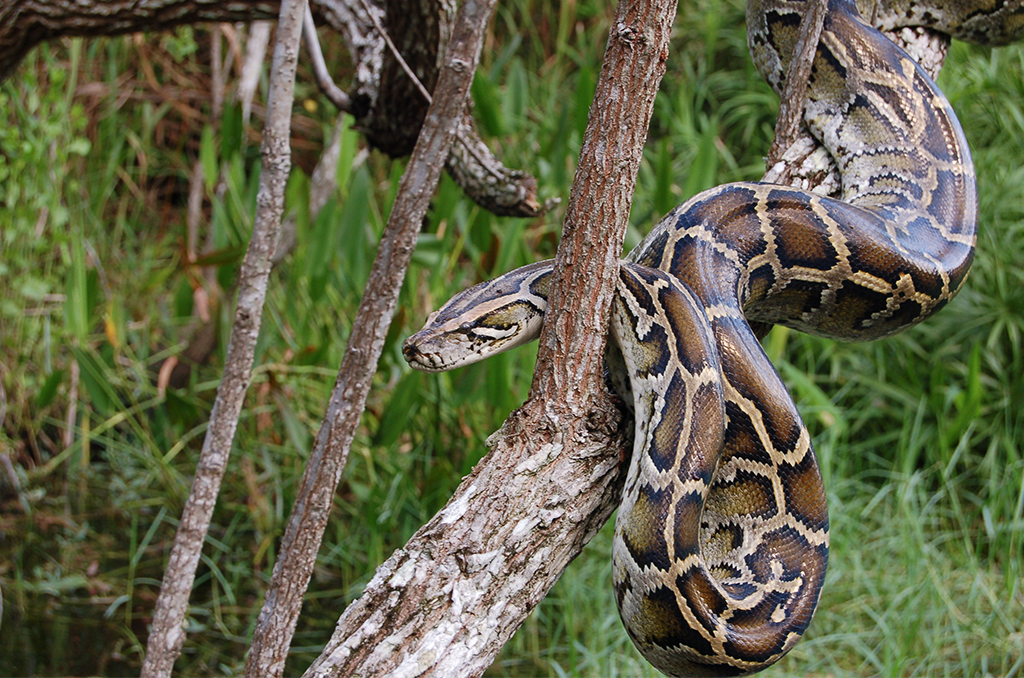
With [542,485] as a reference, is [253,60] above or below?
above

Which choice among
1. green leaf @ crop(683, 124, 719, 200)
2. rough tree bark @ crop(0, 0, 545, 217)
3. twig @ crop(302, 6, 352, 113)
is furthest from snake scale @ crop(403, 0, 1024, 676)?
twig @ crop(302, 6, 352, 113)

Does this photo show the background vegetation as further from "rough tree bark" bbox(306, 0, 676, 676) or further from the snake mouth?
"rough tree bark" bbox(306, 0, 676, 676)

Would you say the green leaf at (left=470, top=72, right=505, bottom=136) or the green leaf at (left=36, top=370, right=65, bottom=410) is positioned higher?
the green leaf at (left=470, top=72, right=505, bottom=136)

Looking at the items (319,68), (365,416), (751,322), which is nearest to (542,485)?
(751,322)

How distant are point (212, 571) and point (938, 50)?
4.92 m

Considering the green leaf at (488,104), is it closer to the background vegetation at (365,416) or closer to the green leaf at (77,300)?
the background vegetation at (365,416)

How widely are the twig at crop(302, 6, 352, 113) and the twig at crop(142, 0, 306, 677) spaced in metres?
0.56

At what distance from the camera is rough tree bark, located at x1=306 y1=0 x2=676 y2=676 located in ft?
7.07

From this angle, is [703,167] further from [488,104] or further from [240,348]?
[240,348]

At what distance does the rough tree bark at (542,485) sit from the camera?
2.15 meters

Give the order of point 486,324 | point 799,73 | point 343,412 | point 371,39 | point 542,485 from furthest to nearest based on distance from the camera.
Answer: point 371,39 < point 799,73 < point 486,324 < point 343,412 < point 542,485

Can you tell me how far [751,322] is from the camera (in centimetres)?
335

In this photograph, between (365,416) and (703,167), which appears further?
(365,416)

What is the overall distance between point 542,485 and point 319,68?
7.31 feet
